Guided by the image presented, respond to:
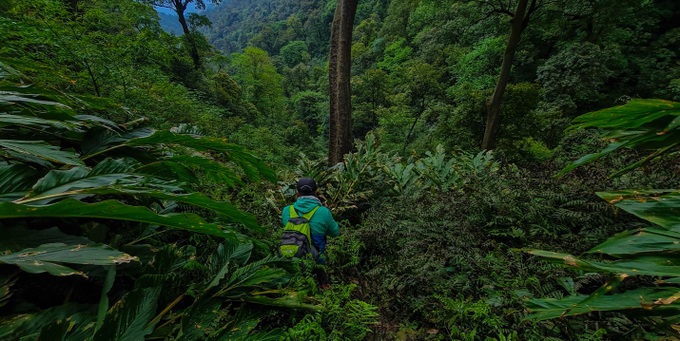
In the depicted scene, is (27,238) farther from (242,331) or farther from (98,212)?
(242,331)

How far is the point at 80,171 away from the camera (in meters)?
0.95

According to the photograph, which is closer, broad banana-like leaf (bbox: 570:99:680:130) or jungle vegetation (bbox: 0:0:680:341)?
jungle vegetation (bbox: 0:0:680:341)

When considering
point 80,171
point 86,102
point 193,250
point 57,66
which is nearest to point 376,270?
point 193,250

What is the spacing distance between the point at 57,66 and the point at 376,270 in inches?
176

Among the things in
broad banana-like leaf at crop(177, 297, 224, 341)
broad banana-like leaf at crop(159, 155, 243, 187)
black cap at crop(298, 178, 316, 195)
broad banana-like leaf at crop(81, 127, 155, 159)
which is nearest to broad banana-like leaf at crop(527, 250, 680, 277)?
broad banana-like leaf at crop(177, 297, 224, 341)

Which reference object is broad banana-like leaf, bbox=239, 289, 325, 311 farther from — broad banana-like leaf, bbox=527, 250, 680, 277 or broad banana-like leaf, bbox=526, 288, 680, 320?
broad banana-like leaf, bbox=527, 250, 680, 277

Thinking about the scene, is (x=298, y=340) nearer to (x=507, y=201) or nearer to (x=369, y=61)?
(x=507, y=201)

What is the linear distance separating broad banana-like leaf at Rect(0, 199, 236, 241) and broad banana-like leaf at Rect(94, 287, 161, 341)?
8.7 inches

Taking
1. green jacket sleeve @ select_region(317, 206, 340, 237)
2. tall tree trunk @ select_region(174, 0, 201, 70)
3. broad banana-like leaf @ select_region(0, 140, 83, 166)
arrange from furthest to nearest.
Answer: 1. tall tree trunk @ select_region(174, 0, 201, 70)
2. green jacket sleeve @ select_region(317, 206, 340, 237)
3. broad banana-like leaf @ select_region(0, 140, 83, 166)

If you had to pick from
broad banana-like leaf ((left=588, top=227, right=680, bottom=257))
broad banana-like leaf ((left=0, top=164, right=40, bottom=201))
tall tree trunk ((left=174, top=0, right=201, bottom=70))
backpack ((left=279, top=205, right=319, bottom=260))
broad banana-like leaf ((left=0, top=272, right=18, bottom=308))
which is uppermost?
tall tree trunk ((left=174, top=0, right=201, bottom=70))

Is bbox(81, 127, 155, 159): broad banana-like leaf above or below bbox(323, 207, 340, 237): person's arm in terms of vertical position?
above

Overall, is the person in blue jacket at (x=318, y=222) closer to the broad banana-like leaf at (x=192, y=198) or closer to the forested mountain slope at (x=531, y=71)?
the broad banana-like leaf at (x=192, y=198)

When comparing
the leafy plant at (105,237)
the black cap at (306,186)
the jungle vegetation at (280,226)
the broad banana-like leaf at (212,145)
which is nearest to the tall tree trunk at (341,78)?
the jungle vegetation at (280,226)

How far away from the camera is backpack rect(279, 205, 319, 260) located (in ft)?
6.75
